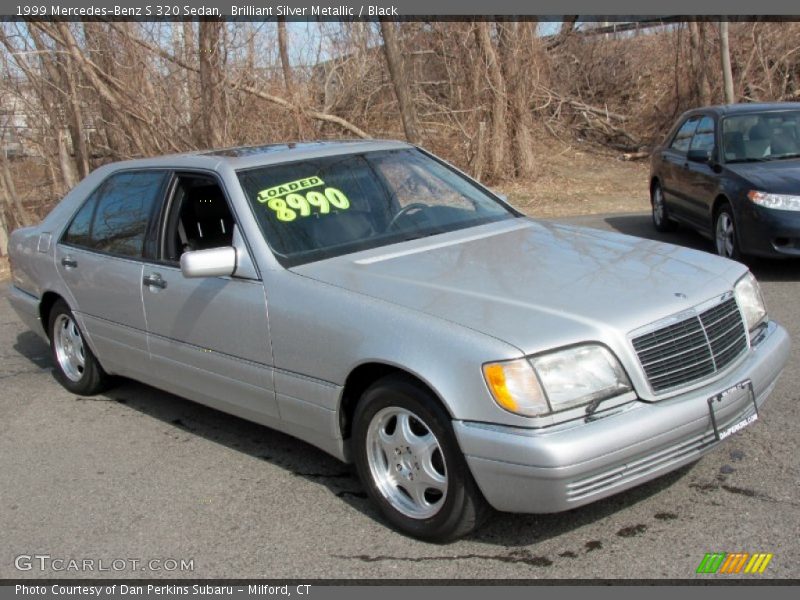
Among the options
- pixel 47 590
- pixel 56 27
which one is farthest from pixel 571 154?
pixel 47 590

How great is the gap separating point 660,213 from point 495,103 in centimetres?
558

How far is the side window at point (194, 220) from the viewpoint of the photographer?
17.0ft

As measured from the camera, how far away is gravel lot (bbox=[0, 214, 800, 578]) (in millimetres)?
3652

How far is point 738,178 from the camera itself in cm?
850

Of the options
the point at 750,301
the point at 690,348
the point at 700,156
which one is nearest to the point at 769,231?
the point at 700,156

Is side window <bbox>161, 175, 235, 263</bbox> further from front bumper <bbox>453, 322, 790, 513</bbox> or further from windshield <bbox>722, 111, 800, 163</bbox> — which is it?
windshield <bbox>722, 111, 800, 163</bbox>

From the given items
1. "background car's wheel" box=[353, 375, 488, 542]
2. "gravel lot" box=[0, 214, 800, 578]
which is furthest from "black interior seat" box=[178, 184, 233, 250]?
"background car's wheel" box=[353, 375, 488, 542]

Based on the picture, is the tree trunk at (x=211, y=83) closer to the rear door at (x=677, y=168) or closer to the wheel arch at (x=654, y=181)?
the wheel arch at (x=654, y=181)

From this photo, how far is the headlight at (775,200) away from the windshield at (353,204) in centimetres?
372

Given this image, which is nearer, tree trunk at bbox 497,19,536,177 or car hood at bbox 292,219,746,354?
car hood at bbox 292,219,746,354

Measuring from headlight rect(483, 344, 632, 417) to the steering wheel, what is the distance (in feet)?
5.32

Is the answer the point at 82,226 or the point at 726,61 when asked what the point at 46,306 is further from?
the point at 726,61

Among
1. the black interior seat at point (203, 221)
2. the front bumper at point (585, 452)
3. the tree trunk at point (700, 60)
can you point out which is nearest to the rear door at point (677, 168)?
the black interior seat at point (203, 221)

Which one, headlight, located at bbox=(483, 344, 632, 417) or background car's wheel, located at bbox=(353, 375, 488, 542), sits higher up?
headlight, located at bbox=(483, 344, 632, 417)
